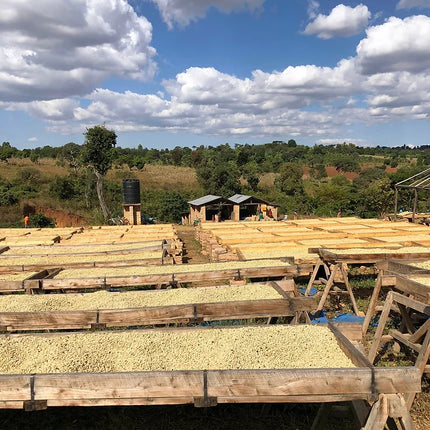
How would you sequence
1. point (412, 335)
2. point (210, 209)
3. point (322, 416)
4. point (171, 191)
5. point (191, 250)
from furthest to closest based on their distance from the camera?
point (171, 191), point (210, 209), point (191, 250), point (412, 335), point (322, 416)

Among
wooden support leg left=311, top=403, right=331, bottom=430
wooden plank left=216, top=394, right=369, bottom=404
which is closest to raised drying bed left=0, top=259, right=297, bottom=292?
wooden support leg left=311, top=403, right=331, bottom=430

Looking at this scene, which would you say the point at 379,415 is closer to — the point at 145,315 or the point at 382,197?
the point at 145,315

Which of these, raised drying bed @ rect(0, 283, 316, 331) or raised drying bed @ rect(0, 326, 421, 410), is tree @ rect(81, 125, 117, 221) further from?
raised drying bed @ rect(0, 326, 421, 410)

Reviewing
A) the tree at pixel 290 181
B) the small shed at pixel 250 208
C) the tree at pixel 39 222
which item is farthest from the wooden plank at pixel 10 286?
the tree at pixel 290 181

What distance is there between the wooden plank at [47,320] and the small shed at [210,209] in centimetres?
2089

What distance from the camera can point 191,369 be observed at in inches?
127

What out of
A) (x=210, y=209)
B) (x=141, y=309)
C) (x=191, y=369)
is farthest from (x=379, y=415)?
(x=210, y=209)

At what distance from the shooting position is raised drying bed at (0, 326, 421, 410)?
115 inches

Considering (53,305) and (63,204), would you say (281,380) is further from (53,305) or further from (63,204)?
(63,204)

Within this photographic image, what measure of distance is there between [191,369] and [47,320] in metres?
2.26

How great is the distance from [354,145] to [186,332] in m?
133

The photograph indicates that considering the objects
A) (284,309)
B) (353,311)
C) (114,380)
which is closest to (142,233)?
(353,311)

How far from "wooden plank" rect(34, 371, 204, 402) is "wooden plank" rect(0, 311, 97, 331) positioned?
1543 mm

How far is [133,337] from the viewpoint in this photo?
12.7 feet
